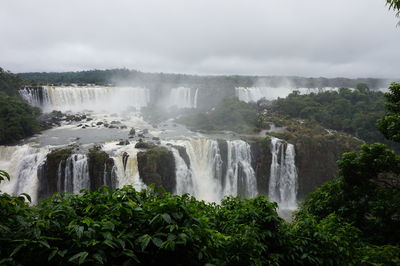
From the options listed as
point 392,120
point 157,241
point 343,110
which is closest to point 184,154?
point 392,120

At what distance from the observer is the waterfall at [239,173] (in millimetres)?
19752

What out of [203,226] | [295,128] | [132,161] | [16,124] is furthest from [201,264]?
[295,128]

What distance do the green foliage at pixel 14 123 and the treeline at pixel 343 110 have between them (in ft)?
93.5

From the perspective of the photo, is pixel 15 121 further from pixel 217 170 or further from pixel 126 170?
pixel 217 170

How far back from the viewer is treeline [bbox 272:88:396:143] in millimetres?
31234

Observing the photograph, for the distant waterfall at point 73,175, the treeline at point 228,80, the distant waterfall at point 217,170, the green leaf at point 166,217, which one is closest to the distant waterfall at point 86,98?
the treeline at point 228,80

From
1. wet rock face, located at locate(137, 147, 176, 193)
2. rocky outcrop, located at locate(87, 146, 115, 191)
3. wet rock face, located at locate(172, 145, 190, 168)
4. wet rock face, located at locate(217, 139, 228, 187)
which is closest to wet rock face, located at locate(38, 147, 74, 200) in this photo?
rocky outcrop, located at locate(87, 146, 115, 191)

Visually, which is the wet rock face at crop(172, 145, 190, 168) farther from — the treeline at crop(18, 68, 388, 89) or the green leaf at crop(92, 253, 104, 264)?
the treeline at crop(18, 68, 388, 89)

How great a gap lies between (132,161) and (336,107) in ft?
97.7

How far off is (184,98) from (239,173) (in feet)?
73.5

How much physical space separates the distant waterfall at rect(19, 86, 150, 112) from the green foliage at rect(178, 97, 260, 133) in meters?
11.5

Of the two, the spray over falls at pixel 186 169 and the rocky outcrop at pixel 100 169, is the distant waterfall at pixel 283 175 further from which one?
the rocky outcrop at pixel 100 169

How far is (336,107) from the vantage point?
36312mm

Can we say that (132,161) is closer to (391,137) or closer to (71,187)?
(71,187)
